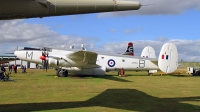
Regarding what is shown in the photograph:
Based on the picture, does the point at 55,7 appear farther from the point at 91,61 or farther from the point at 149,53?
the point at 149,53

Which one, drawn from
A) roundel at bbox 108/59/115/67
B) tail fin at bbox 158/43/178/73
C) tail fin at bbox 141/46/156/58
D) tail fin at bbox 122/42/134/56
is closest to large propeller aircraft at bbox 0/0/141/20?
tail fin at bbox 158/43/178/73

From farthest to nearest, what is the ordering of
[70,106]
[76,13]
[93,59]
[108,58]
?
[108,58] < [93,59] < [70,106] < [76,13]

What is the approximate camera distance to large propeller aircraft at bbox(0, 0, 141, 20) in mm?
6340

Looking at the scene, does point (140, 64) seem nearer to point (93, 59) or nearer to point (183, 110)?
point (93, 59)

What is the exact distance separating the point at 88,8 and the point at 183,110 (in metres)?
4.91

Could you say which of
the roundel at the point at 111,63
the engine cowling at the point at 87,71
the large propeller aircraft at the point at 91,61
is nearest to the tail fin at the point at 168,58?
the large propeller aircraft at the point at 91,61

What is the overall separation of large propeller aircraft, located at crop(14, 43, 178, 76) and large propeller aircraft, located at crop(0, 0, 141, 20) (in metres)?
16.5

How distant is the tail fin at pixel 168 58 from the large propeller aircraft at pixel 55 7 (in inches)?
797

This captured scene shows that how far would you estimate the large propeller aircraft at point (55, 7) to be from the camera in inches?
250

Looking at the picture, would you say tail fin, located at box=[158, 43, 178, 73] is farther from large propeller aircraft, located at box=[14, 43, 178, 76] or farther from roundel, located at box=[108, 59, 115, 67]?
roundel, located at box=[108, 59, 115, 67]

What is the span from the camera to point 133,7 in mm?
7047

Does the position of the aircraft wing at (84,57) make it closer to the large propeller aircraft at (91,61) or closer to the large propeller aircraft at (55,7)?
the large propeller aircraft at (91,61)

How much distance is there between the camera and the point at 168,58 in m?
26.3

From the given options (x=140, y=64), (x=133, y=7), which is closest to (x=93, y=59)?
(x=140, y=64)
